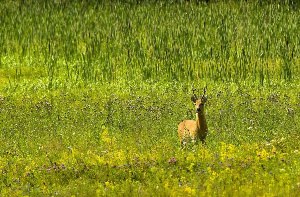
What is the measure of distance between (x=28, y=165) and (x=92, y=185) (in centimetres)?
225

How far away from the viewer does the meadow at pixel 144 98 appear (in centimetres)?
1355

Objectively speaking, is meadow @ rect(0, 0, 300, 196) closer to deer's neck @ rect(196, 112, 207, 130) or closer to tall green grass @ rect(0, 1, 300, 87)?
tall green grass @ rect(0, 1, 300, 87)

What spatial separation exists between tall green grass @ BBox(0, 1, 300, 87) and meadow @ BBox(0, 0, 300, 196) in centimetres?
7

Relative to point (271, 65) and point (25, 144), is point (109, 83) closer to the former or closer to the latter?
point (271, 65)

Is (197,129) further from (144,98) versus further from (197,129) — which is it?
(144,98)

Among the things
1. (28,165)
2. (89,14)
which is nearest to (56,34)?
(89,14)

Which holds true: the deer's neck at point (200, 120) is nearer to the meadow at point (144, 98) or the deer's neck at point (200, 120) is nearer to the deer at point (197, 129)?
the deer at point (197, 129)

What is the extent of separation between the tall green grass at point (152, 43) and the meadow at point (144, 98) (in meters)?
0.07

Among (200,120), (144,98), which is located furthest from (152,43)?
(200,120)

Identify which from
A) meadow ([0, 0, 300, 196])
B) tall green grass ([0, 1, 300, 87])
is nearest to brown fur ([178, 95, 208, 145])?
meadow ([0, 0, 300, 196])

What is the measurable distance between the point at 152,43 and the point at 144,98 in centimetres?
546

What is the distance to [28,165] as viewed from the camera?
14.8 m

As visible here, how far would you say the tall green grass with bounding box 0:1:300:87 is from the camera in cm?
2414

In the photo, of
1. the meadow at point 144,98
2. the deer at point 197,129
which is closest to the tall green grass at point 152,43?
the meadow at point 144,98
